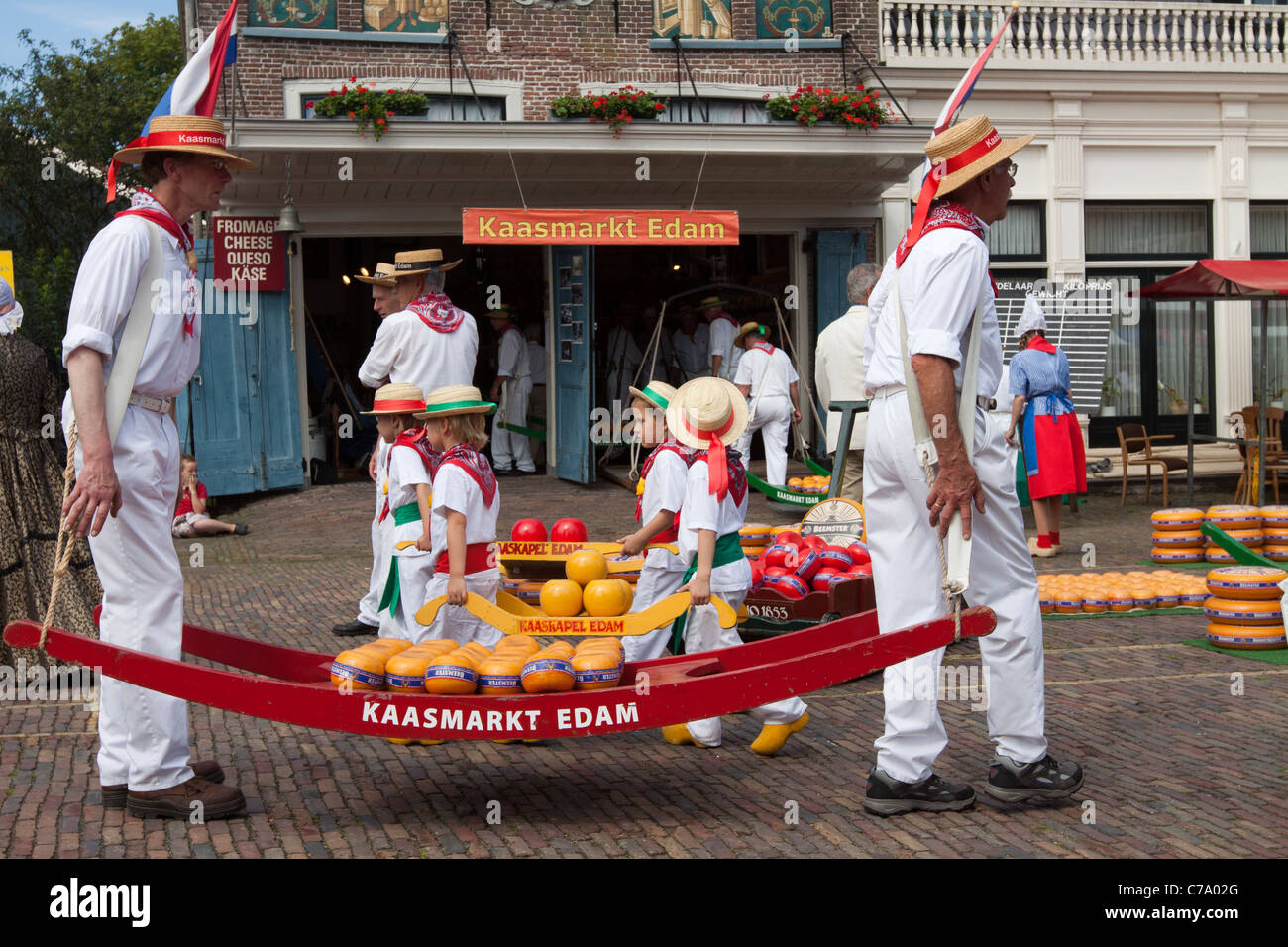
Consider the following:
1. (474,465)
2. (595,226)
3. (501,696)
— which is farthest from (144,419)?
(595,226)

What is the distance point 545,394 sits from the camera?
17.8 m

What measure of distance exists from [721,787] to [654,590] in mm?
1284

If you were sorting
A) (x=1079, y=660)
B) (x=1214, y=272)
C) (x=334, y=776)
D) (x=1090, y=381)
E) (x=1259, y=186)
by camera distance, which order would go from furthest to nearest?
(x=1259, y=186) < (x=1090, y=381) < (x=1214, y=272) < (x=1079, y=660) < (x=334, y=776)

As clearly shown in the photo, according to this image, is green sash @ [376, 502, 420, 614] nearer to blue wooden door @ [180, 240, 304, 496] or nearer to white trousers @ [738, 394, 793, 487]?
white trousers @ [738, 394, 793, 487]

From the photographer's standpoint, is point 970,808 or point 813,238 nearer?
point 970,808

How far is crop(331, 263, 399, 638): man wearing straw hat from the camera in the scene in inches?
299

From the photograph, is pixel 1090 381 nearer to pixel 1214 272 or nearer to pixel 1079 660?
pixel 1214 272

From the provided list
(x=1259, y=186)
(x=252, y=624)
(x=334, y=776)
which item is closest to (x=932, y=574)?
(x=334, y=776)

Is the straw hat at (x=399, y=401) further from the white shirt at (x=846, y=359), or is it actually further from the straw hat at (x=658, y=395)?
the white shirt at (x=846, y=359)

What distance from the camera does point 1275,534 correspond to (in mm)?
11000

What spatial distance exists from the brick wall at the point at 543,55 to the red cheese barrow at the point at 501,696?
12.6m

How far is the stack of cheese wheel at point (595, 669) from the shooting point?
15.4ft

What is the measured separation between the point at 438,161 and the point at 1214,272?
27.7ft

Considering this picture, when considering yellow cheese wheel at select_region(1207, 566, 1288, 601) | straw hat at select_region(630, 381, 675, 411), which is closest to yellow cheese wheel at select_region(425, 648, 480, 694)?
straw hat at select_region(630, 381, 675, 411)
